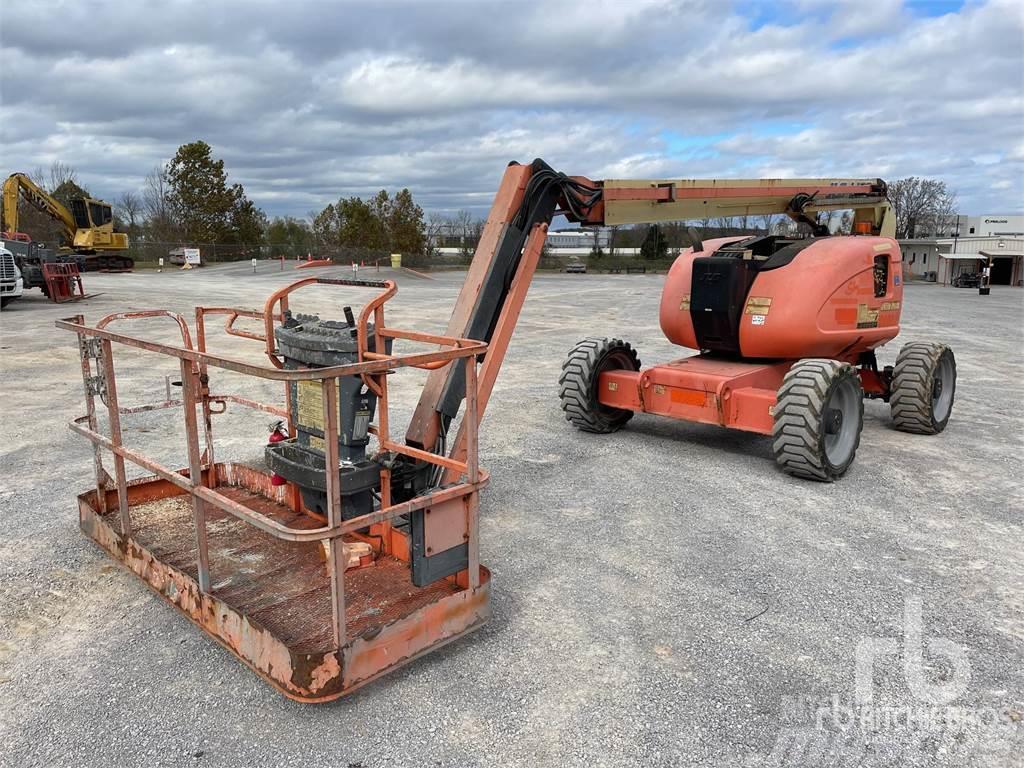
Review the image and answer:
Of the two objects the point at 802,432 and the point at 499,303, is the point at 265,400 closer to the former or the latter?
the point at 499,303

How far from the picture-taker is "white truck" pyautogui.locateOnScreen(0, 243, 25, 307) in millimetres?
19094

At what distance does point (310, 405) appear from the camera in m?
4.28

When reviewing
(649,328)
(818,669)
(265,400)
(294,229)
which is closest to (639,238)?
(294,229)

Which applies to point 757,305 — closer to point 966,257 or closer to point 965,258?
point 966,257

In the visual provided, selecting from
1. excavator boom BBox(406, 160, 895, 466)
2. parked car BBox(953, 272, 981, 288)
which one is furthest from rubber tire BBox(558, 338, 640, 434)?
parked car BBox(953, 272, 981, 288)

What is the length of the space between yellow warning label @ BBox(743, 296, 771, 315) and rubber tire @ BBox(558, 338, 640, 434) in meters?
1.29

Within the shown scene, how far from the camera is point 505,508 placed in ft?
18.6

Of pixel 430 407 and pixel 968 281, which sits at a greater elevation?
pixel 430 407

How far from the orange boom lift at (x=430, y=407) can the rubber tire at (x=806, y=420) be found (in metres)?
0.02

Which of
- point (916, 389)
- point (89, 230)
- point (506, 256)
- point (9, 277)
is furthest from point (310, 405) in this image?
point (89, 230)

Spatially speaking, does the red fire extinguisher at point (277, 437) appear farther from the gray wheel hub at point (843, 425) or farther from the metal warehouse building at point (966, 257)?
the metal warehouse building at point (966, 257)

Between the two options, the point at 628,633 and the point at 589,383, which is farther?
the point at 589,383

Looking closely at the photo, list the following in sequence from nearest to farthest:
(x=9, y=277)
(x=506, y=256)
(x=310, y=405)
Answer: (x=310, y=405), (x=506, y=256), (x=9, y=277)

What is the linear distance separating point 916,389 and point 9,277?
20.5 meters
